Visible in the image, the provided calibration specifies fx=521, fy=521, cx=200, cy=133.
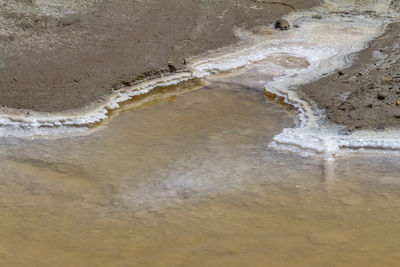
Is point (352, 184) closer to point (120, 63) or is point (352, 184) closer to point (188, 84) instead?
point (188, 84)

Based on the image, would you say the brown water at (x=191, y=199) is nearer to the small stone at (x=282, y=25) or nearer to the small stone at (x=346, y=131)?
the small stone at (x=346, y=131)

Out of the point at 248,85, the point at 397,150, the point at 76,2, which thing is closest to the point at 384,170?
the point at 397,150

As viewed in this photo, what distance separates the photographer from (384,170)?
3.67 metres

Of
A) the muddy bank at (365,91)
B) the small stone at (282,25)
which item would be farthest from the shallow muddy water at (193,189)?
the small stone at (282,25)

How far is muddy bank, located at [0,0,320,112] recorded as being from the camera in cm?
496

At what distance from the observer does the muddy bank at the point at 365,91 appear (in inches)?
167

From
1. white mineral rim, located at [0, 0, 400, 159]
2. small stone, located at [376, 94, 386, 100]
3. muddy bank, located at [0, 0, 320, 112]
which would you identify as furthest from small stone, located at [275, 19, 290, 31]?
small stone, located at [376, 94, 386, 100]

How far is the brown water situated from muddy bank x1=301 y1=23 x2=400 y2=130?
0.42 m

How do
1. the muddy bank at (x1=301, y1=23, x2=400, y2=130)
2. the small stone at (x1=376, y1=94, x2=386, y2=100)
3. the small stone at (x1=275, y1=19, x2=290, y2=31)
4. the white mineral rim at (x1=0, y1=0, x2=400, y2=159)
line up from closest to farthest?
1. the white mineral rim at (x1=0, y1=0, x2=400, y2=159)
2. the muddy bank at (x1=301, y1=23, x2=400, y2=130)
3. the small stone at (x1=376, y1=94, x2=386, y2=100)
4. the small stone at (x1=275, y1=19, x2=290, y2=31)

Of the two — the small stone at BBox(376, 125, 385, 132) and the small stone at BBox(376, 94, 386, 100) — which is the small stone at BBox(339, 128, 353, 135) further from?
the small stone at BBox(376, 94, 386, 100)

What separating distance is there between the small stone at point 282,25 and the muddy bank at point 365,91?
1.21 meters

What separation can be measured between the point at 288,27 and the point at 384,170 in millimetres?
3374

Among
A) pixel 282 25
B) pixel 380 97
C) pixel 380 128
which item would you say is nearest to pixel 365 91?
pixel 380 97

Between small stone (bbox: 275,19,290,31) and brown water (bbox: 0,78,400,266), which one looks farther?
small stone (bbox: 275,19,290,31)
